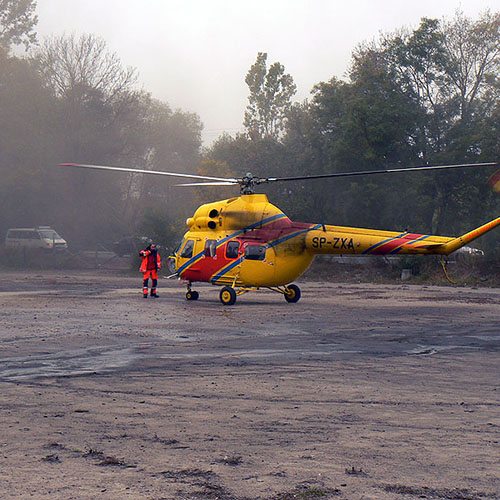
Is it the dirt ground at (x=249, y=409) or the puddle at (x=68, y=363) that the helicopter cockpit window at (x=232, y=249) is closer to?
the dirt ground at (x=249, y=409)

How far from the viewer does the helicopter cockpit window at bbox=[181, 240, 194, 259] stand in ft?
75.6

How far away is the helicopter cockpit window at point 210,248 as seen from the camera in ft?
73.4

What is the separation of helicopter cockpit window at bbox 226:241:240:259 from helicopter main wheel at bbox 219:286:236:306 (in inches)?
38.9

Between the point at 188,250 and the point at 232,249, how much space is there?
6.09ft

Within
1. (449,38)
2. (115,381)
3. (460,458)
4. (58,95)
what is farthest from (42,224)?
(460,458)

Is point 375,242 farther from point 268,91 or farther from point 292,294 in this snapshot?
point 268,91

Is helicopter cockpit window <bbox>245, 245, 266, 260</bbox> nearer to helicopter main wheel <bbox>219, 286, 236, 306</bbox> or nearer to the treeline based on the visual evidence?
helicopter main wheel <bbox>219, 286, 236, 306</bbox>

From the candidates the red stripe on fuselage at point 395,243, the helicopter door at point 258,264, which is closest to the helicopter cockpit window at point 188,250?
the helicopter door at point 258,264

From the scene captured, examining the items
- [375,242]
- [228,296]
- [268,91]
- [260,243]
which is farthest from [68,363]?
[268,91]

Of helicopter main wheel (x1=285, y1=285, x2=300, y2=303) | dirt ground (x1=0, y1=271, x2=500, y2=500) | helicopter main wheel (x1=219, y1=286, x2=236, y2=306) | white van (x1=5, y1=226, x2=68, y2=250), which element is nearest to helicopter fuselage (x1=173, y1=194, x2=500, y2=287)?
helicopter main wheel (x1=219, y1=286, x2=236, y2=306)

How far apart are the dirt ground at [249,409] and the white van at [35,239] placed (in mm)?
33618

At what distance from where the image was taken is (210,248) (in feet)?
73.8

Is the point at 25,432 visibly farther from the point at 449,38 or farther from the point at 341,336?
the point at 449,38

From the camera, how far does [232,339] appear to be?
1427cm
